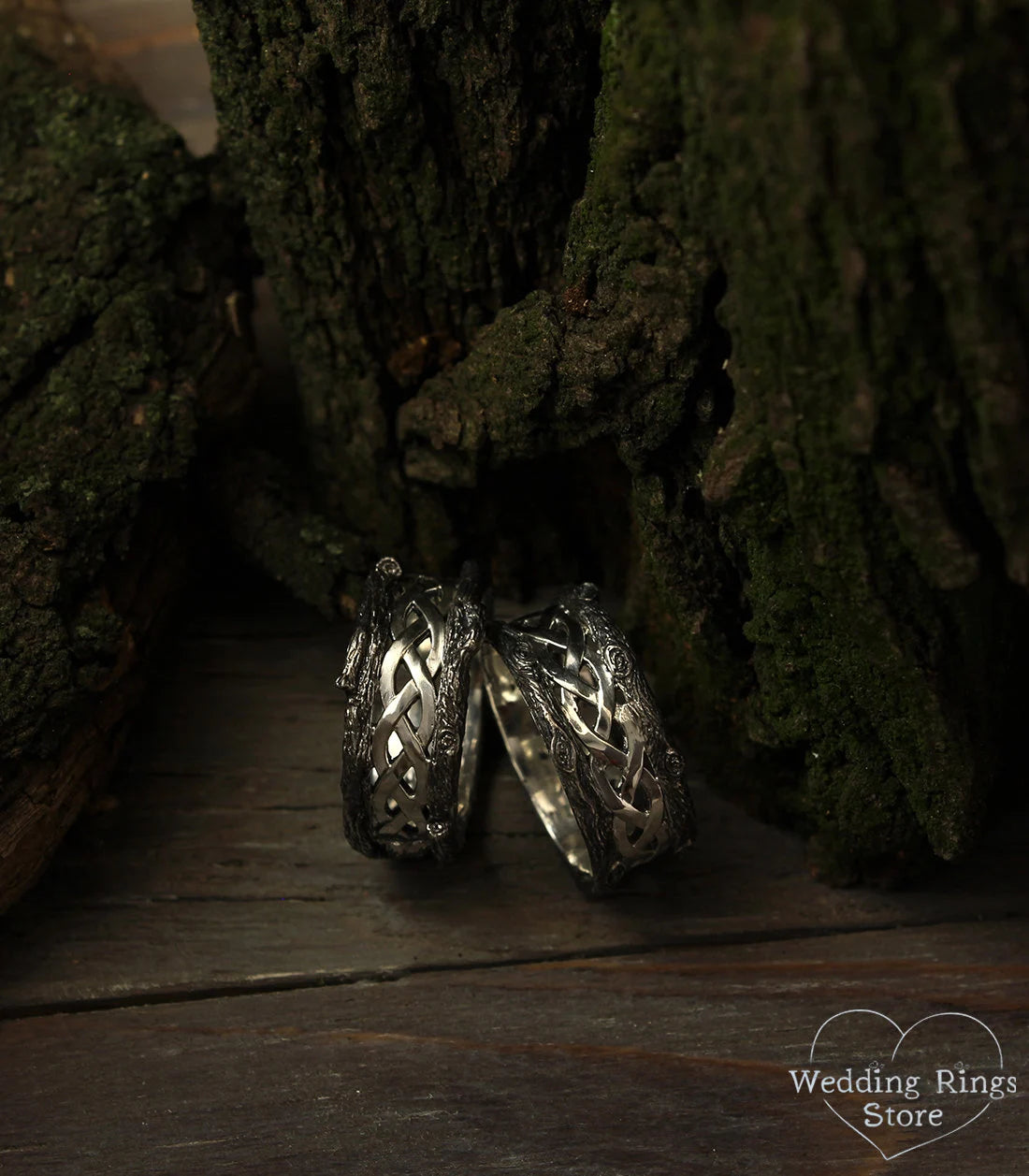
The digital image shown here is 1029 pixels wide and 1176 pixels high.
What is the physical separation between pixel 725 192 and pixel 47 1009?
0.98 metres

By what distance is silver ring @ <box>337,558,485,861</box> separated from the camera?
1.07 m

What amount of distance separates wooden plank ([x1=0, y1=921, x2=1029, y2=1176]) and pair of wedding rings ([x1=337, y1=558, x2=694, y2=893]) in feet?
0.49

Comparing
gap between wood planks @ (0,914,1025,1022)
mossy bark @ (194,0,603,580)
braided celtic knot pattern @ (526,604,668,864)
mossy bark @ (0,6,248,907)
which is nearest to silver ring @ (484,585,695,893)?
braided celtic knot pattern @ (526,604,668,864)

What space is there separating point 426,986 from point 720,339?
27.3 inches

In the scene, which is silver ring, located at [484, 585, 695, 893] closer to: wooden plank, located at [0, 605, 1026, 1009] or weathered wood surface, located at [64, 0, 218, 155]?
Result: wooden plank, located at [0, 605, 1026, 1009]

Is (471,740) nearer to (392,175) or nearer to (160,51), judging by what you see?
(392,175)

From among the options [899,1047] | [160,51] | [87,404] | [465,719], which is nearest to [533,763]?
[465,719]

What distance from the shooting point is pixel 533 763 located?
1280mm

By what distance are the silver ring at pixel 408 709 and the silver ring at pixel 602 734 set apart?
6 centimetres

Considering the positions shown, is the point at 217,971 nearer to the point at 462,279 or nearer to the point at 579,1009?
the point at 579,1009

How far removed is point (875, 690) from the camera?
99cm

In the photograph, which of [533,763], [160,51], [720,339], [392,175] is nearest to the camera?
[720,339]

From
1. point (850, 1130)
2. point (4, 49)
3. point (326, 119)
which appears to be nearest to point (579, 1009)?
point (850, 1130)

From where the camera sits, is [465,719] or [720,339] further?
[465,719]
